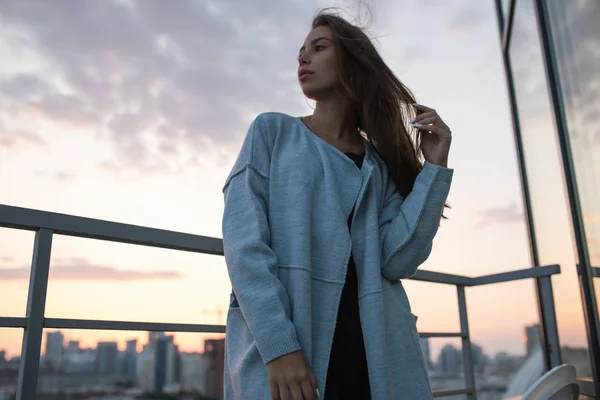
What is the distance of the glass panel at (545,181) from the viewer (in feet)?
7.63

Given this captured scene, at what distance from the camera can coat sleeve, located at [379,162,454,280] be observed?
1.03 metres

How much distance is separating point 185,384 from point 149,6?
5.26m

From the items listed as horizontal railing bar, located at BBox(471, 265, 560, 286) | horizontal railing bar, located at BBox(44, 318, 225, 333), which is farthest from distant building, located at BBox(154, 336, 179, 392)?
horizontal railing bar, located at BBox(471, 265, 560, 286)

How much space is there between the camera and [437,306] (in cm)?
273

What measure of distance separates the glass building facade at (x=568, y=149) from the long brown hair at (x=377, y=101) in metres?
0.99

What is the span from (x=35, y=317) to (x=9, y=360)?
0.30 ft

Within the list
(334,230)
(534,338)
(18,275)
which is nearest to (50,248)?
(18,275)

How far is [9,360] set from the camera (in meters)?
0.99

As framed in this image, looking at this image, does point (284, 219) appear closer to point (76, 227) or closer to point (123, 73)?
point (76, 227)

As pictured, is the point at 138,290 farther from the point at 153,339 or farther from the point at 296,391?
the point at 296,391

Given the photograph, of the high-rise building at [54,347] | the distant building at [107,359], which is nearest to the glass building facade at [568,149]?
the distant building at [107,359]

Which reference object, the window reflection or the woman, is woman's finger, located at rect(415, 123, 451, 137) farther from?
the window reflection

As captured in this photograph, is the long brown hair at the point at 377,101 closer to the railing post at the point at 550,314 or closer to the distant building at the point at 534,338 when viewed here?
the railing post at the point at 550,314

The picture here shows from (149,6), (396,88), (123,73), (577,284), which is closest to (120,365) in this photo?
(396,88)
